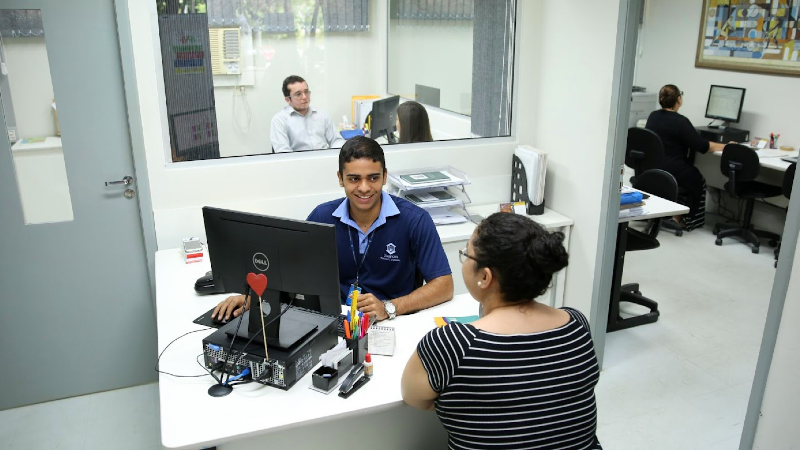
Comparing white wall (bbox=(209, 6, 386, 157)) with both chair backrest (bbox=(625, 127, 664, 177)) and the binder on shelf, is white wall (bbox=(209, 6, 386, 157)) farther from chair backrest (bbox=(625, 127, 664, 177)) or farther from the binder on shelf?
chair backrest (bbox=(625, 127, 664, 177))

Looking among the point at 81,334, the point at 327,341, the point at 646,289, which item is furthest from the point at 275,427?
the point at 646,289

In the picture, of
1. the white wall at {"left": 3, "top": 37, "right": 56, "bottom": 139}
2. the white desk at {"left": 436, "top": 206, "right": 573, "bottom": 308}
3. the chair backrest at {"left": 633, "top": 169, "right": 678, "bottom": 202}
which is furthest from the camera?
the chair backrest at {"left": 633, "top": 169, "right": 678, "bottom": 202}

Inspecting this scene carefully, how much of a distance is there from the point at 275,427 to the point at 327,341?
38 cm

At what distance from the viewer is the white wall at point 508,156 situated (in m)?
2.88

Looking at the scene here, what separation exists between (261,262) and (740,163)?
448 cm

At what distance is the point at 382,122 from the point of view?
3.70 meters

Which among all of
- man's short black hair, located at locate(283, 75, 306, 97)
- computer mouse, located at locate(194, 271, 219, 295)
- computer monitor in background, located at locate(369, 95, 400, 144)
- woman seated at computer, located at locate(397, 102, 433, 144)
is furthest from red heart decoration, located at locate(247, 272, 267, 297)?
man's short black hair, located at locate(283, 75, 306, 97)

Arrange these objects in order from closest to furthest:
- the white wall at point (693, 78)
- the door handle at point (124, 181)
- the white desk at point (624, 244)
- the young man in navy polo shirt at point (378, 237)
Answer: the young man in navy polo shirt at point (378, 237)
the door handle at point (124, 181)
the white desk at point (624, 244)
the white wall at point (693, 78)

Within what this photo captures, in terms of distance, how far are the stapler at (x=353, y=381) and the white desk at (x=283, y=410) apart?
17 mm

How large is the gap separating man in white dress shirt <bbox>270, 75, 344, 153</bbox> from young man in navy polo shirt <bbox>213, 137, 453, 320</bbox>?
1090 millimetres

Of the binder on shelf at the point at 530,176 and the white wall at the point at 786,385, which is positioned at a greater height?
the binder on shelf at the point at 530,176

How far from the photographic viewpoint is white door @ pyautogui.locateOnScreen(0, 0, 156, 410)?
104 inches

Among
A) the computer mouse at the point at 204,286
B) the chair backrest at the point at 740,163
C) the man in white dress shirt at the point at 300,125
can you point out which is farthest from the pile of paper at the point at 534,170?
the chair backrest at the point at 740,163

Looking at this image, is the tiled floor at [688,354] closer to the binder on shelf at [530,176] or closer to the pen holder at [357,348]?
the binder on shelf at [530,176]
